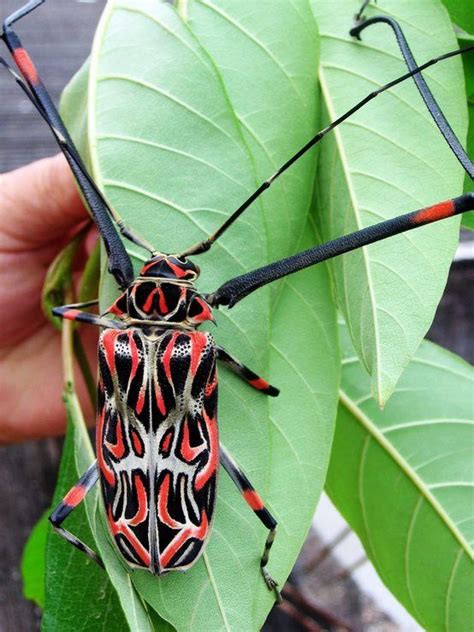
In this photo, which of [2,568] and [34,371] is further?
[2,568]

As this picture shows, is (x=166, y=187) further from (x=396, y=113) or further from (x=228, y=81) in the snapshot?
(x=396, y=113)

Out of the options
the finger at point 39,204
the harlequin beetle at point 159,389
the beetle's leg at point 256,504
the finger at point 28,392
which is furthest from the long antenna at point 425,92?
the finger at point 28,392

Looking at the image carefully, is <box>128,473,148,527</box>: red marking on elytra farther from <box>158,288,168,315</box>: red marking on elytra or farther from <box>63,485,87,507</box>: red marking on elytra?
<box>158,288,168,315</box>: red marking on elytra

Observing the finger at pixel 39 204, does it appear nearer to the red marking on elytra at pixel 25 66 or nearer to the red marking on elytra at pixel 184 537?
the red marking on elytra at pixel 25 66

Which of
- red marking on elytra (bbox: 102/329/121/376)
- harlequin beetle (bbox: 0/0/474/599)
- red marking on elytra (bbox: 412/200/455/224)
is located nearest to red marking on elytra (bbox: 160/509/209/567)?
harlequin beetle (bbox: 0/0/474/599)

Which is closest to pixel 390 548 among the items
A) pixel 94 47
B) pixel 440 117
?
pixel 440 117

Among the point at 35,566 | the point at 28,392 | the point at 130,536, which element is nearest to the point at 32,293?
the point at 28,392
